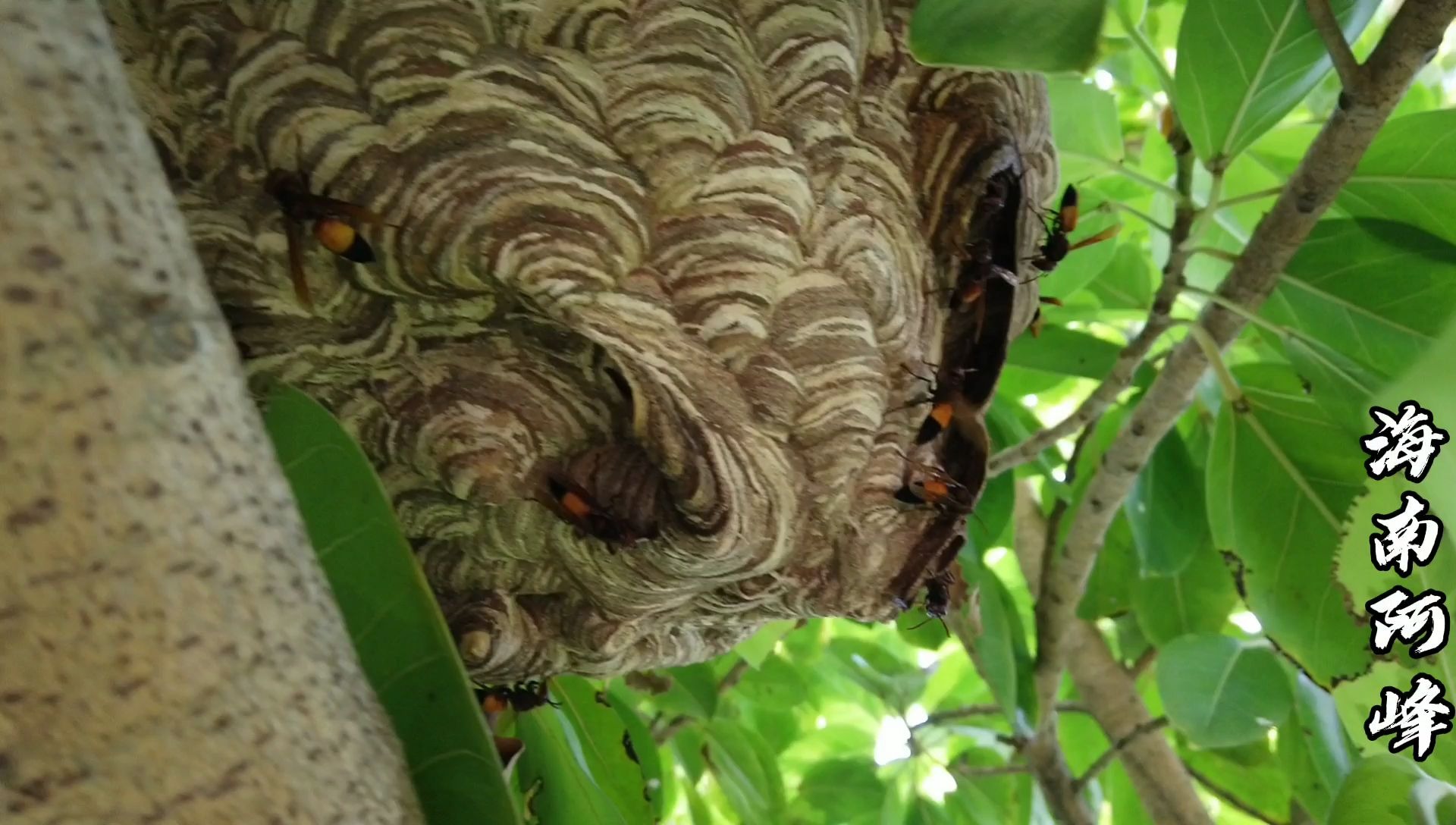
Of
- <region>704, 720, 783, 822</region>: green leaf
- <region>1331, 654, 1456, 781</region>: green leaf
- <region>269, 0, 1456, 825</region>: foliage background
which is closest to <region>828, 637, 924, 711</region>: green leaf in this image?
<region>269, 0, 1456, 825</region>: foliage background

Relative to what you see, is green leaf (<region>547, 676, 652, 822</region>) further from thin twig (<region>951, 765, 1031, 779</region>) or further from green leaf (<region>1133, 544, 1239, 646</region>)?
green leaf (<region>1133, 544, 1239, 646</region>)

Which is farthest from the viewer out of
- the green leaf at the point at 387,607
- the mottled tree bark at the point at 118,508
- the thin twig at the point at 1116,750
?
the thin twig at the point at 1116,750

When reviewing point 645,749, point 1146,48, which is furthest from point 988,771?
point 1146,48

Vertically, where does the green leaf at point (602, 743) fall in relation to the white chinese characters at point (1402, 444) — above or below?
below

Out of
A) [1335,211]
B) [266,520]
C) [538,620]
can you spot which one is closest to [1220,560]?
[1335,211]

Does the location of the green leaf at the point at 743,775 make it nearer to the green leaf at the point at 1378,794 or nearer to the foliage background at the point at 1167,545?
the foliage background at the point at 1167,545

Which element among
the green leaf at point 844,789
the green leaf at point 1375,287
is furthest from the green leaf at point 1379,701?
the green leaf at point 844,789
